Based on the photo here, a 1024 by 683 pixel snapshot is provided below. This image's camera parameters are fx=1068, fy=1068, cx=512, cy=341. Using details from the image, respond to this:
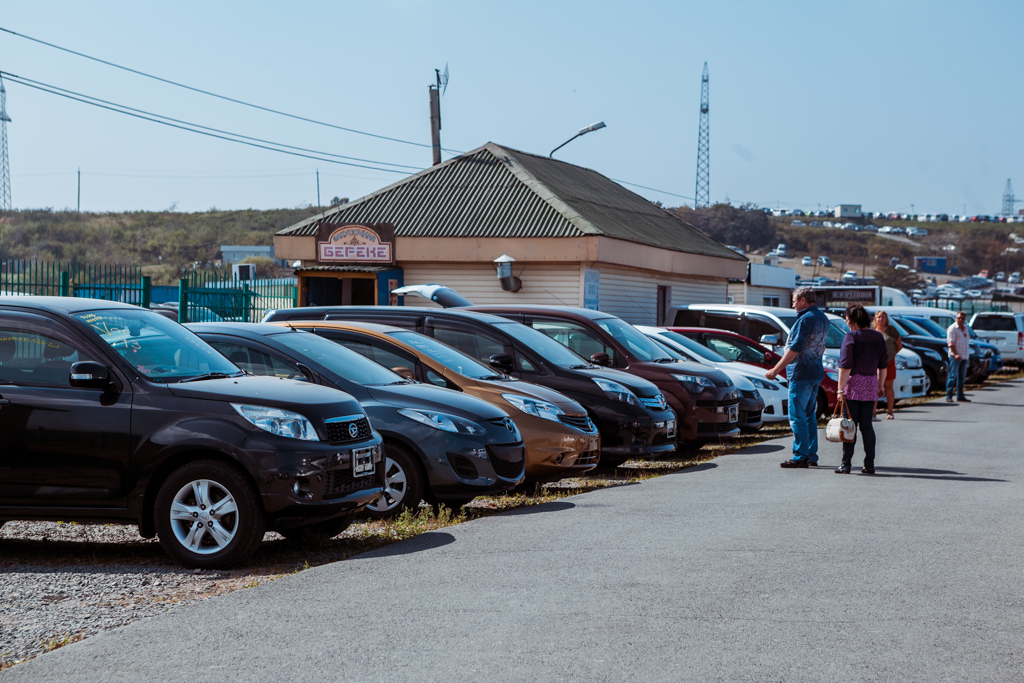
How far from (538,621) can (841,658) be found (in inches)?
54.5

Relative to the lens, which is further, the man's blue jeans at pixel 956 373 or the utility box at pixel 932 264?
the utility box at pixel 932 264

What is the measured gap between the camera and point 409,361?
9.71 metres

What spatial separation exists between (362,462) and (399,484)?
121 centimetres

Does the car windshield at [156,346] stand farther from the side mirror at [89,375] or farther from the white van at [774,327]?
the white van at [774,327]

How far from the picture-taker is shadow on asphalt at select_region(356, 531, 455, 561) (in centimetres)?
665

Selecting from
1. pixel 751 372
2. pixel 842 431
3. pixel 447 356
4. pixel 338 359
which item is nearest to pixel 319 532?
pixel 338 359

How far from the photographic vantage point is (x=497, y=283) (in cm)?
2478

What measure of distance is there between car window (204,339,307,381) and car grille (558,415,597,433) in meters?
2.48

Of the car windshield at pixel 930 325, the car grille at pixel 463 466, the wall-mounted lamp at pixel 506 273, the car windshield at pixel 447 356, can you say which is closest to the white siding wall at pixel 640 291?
the wall-mounted lamp at pixel 506 273

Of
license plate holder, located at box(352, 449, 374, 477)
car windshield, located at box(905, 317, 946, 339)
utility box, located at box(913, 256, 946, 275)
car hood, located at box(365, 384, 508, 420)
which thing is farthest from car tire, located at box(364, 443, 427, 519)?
utility box, located at box(913, 256, 946, 275)

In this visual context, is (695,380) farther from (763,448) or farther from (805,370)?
(805,370)

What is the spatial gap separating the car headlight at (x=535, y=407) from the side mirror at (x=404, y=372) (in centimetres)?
85

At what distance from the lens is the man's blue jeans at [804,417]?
11195 millimetres

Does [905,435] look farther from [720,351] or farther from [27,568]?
[27,568]
